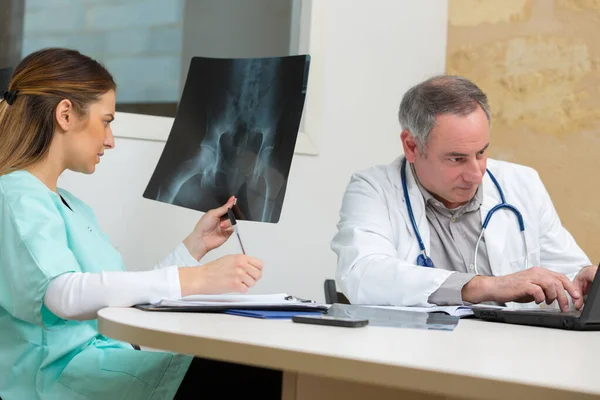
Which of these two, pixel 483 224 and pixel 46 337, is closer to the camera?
pixel 46 337

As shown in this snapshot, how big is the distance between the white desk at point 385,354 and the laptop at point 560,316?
7cm

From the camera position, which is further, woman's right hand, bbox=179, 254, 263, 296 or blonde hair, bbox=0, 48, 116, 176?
blonde hair, bbox=0, 48, 116, 176

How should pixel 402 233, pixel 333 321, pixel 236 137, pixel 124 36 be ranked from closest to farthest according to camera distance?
pixel 333 321 → pixel 236 137 → pixel 402 233 → pixel 124 36

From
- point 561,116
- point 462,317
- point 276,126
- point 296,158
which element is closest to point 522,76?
point 561,116

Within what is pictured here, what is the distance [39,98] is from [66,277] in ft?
1.59

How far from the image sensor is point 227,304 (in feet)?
3.99

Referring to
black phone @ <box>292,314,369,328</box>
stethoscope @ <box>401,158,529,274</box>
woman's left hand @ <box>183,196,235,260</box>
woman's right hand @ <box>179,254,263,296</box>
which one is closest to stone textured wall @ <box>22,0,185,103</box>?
woman's left hand @ <box>183,196,235,260</box>

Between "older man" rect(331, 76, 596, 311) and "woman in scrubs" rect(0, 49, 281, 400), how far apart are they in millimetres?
566

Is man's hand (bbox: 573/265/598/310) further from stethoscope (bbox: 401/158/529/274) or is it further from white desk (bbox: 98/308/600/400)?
white desk (bbox: 98/308/600/400)

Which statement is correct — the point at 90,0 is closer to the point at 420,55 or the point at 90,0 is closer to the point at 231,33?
the point at 231,33

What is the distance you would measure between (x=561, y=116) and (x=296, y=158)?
1.00 meters

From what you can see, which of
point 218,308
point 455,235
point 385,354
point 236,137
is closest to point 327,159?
point 455,235

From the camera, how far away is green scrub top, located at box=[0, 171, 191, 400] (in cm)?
128

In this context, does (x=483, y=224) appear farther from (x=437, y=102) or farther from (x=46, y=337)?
(x=46, y=337)
